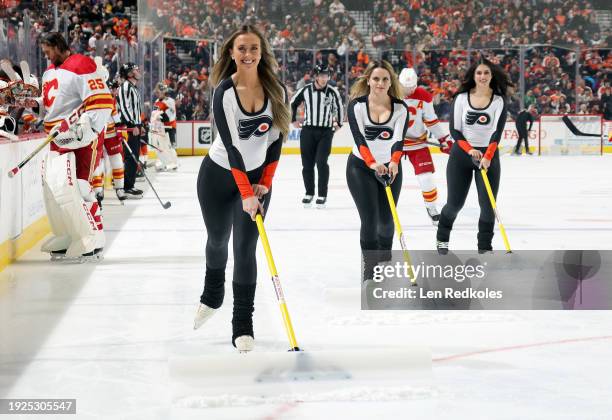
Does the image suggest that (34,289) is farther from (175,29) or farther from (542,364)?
(175,29)

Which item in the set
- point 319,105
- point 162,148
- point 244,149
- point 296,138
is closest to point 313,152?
point 319,105

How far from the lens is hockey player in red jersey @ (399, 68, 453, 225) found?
8125mm

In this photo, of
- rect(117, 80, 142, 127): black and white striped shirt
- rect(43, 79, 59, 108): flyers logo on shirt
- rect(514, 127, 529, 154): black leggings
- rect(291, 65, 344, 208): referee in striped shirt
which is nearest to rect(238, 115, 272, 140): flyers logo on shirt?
rect(43, 79, 59, 108): flyers logo on shirt

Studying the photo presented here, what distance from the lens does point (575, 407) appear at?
3.08m

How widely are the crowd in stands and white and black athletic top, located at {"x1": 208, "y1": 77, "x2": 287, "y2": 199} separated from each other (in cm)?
1762

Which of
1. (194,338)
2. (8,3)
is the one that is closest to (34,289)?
(194,338)

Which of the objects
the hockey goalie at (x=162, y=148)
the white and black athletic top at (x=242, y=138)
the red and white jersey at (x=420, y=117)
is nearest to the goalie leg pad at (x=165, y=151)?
the hockey goalie at (x=162, y=148)

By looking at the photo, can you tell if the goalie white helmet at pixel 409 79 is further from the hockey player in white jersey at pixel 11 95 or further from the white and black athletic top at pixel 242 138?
the white and black athletic top at pixel 242 138

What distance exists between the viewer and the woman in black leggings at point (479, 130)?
6188mm

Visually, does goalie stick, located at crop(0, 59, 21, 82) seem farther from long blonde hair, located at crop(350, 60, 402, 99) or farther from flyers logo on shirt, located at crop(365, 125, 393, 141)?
flyers logo on shirt, located at crop(365, 125, 393, 141)

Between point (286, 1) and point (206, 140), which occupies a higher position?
point (286, 1)

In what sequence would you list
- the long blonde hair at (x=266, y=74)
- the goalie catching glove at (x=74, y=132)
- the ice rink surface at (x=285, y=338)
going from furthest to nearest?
the goalie catching glove at (x=74, y=132)
the long blonde hair at (x=266, y=74)
the ice rink surface at (x=285, y=338)

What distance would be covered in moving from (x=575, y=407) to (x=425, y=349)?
0.57m

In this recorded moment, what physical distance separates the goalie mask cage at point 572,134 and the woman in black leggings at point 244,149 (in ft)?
59.5
